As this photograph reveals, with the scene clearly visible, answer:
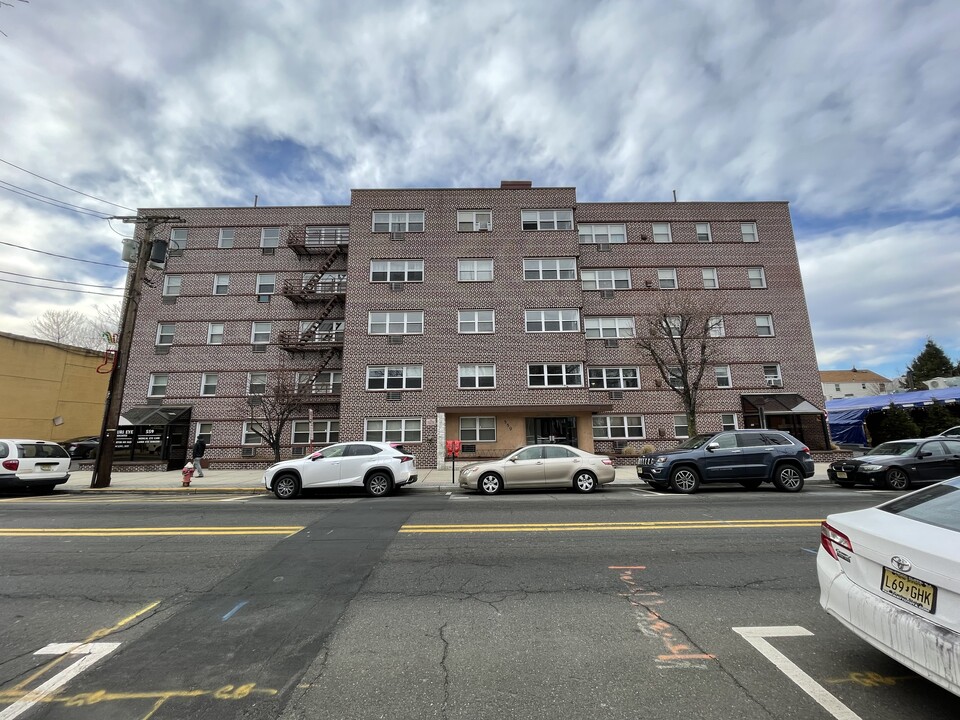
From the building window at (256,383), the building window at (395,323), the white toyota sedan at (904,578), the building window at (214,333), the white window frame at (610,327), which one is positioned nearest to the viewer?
the white toyota sedan at (904,578)

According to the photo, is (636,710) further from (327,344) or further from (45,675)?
(327,344)

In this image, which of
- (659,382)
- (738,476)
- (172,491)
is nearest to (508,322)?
(659,382)

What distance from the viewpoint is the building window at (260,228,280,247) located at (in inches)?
1057

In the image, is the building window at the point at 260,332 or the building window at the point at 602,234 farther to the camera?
the building window at the point at 602,234

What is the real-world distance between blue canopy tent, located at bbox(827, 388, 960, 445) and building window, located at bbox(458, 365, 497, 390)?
22.7 m

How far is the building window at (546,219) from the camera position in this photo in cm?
2492

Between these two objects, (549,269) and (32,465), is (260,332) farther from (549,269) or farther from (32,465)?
(549,269)

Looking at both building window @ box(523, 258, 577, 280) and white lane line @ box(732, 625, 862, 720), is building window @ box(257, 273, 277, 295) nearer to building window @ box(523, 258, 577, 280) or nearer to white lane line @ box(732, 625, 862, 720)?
building window @ box(523, 258, 577, 280)

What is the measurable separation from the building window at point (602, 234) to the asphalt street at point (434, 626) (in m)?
21.8

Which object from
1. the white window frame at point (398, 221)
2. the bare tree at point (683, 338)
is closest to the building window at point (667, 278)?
the bare tree at point (683, 338)

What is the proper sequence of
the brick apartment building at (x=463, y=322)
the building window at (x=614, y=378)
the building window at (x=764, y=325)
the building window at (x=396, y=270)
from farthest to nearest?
the building window at (x=764, y=325) → the building window at (x=614, y=378) → the building window at (x=396, y=270) → the brick apartment building at (x=463, y=322)

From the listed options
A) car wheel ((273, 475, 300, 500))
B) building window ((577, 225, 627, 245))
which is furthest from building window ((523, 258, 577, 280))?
car wheel ((273, 475, 300, 500))

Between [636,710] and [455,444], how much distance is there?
13.6 metres

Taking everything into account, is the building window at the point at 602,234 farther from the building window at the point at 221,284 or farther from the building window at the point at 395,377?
the building window at the point at 221,284
